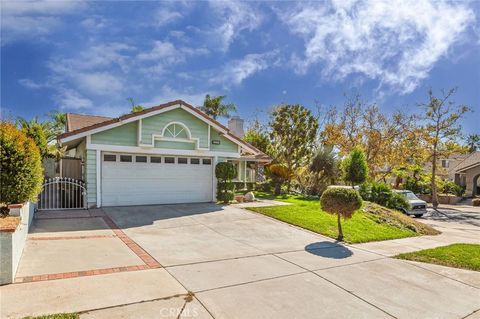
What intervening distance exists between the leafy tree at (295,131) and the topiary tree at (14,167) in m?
18.3

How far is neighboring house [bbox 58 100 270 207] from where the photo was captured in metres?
12.7

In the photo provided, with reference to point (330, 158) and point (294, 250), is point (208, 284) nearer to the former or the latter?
point (294, 250)

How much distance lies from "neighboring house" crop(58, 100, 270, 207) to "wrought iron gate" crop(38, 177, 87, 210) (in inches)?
16.3

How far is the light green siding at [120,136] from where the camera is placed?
12.7m

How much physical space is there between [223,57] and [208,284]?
1292cm

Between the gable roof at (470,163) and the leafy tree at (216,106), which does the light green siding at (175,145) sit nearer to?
the leafy tree at (216,106)

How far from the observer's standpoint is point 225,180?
1530 centimetres

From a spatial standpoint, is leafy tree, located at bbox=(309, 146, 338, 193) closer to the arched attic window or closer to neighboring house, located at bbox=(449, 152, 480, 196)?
the arched attic window

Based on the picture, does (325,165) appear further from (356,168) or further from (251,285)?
(251,285)

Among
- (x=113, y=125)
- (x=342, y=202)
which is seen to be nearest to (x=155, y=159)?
(x=113, y=125)

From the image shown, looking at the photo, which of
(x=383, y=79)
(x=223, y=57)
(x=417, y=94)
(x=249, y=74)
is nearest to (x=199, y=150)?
(x=223, y=57)

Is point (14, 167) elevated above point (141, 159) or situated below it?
below

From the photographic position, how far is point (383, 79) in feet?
71.7

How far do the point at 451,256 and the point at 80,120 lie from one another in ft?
57.9
